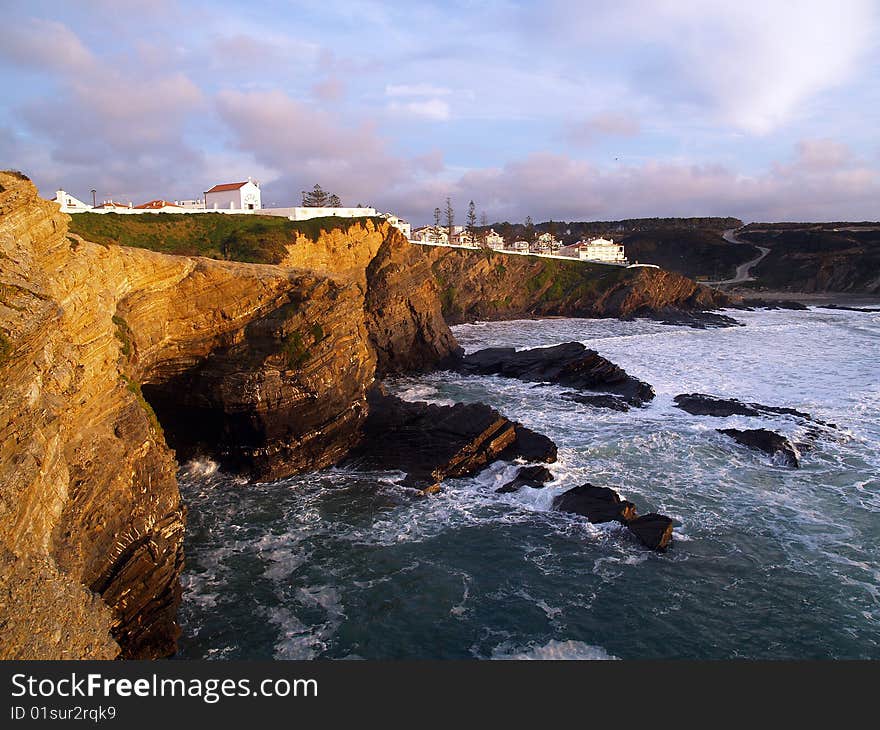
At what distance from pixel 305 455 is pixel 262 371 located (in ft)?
12.7

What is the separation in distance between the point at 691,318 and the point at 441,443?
54368mm

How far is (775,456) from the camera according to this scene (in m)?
22.5

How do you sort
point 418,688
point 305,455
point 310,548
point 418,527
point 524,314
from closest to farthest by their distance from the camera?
point 418,688 → point 310,548 → point 418,527 → point 305,455 → point 524,314

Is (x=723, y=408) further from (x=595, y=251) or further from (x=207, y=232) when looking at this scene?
(x=595, y=251)

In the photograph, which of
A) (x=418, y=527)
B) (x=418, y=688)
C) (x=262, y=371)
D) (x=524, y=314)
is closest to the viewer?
(x=418, y=688)

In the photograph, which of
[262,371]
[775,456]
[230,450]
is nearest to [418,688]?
[262,371]

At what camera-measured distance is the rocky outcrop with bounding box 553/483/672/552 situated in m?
16.3

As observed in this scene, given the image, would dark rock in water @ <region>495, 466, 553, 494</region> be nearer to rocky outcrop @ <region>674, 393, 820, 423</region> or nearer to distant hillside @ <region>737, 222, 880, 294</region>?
rocky outcrop @ <region>674, 393, 820, 423</region>

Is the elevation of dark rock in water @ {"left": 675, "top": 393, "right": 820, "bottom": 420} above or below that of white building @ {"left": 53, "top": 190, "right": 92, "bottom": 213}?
below

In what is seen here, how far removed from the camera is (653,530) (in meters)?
16.5

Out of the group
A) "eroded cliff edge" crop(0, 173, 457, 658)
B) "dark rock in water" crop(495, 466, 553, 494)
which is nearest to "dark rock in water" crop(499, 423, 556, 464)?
"dark rock in water" crop(495, 466, 553, 494)

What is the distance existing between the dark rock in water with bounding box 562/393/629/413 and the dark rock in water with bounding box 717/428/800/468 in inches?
225

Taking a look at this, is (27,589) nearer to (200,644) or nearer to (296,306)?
→ (200,644)

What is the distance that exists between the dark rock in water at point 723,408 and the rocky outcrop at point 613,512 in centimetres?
1238
